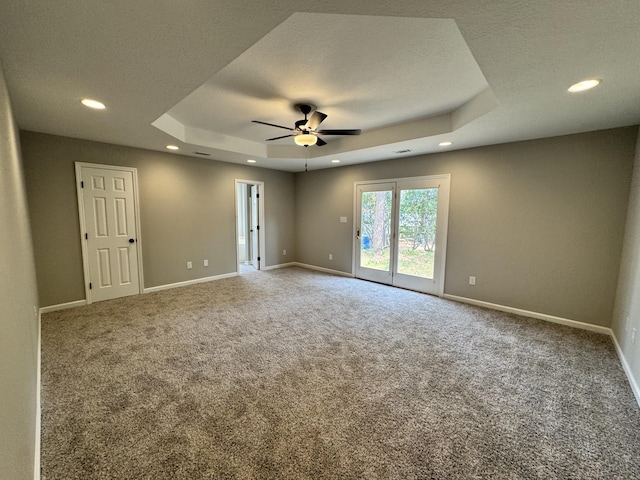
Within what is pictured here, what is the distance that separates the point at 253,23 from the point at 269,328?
287cm

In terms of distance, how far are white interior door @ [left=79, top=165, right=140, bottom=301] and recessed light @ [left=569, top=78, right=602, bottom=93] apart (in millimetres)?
5376

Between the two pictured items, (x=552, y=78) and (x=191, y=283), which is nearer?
(x=552, y=78)

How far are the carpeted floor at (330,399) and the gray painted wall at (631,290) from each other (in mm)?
187

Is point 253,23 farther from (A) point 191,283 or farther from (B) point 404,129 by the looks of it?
(A) point 191,283

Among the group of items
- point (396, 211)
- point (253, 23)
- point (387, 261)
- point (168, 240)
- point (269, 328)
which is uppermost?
point (253, 23)

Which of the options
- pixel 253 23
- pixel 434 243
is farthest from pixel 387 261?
pixel 253 23

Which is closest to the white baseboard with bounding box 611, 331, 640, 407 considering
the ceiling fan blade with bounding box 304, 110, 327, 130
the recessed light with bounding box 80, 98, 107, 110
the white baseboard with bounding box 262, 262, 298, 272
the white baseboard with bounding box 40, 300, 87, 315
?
the ceiling fan blade with bounding box 304, 110, 327, 130

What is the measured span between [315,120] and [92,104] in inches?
83.7

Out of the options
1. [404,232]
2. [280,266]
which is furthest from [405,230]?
[280,266]

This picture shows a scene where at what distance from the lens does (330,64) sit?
2.16 m

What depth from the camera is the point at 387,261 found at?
5078 millimetres

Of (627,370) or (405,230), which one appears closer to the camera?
(627,370)

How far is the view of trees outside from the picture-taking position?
4.48 m

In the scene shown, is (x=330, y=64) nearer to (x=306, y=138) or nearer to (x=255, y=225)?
(x=306, y=138)
